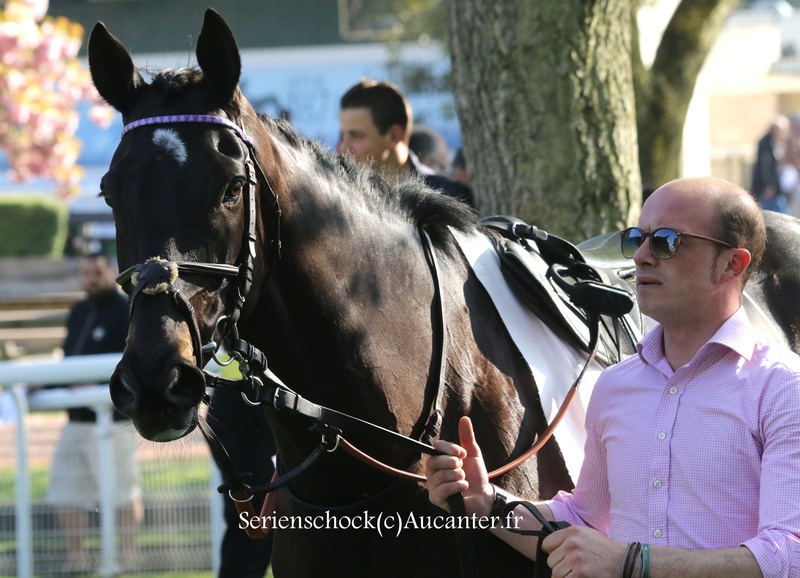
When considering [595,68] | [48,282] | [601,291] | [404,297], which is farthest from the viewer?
[48,282]

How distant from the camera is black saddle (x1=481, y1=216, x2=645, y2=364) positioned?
324cm

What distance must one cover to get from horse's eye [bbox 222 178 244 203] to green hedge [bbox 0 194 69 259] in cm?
2105

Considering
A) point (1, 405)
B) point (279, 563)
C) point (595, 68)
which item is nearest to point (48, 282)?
point (1, 405)

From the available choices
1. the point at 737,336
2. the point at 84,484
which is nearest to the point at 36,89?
the point at 84,484

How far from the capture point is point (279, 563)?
3.05 m

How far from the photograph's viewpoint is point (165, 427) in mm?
2393

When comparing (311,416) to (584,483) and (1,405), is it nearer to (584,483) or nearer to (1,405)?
(584,483)

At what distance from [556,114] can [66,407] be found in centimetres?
319

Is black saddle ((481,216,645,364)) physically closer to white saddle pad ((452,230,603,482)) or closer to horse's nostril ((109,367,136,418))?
white saddle pad ((452,230,603,482))

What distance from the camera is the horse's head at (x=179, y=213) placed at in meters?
2.36

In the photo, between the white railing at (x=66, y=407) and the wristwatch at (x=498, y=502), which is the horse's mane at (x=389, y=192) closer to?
the wristwatch at (x=498, y=502)

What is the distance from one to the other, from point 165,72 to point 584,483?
1.42 meters

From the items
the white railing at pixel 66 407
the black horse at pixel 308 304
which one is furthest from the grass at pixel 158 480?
the black horse at pixel 308 304

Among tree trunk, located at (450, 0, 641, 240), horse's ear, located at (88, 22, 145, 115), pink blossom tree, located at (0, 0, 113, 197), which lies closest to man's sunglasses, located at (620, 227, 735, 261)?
horse's ear, located at (88, 22, 145, 115)
